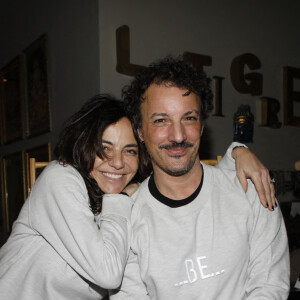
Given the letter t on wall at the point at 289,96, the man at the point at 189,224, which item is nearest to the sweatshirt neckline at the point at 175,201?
the man at the point at 189,224

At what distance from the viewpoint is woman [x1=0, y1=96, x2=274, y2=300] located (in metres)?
1.25

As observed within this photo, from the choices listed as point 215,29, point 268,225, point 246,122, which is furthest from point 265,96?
point 268,225

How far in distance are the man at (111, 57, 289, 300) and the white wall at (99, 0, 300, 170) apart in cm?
147

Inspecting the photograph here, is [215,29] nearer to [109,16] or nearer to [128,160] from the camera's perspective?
[109,16]

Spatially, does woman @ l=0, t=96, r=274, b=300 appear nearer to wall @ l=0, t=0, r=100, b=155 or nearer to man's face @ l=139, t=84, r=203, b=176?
man's face @ l=139, t=84, r=203, b=176

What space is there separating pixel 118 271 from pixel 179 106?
0.71 meters

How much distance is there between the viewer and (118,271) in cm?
124

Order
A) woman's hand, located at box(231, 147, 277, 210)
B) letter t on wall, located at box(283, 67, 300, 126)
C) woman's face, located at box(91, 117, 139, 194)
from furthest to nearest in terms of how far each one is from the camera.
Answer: letter t on wall, located at box(283, 67, 300, 126)
woman's face, located at box(91, 117, 139, 194)
woman's hand, located at box(231, 147, 277, 210)

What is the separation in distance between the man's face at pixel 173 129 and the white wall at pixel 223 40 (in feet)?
4.76

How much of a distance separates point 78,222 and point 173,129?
0.54 metres

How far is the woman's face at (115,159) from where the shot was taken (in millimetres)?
1582

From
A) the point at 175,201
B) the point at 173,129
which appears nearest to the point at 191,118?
the point at 173,129

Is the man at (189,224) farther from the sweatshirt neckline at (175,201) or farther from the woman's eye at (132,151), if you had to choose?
the woman's eye at (132,151)

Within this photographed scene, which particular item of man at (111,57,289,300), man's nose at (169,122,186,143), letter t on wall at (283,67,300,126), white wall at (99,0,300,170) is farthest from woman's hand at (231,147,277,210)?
letter t on wall at (283,67,300,126)
